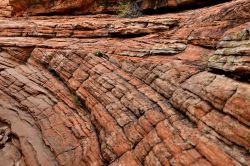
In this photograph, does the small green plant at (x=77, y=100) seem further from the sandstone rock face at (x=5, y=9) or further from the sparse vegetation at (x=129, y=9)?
the sandstone rock face at (x=5, y=9)

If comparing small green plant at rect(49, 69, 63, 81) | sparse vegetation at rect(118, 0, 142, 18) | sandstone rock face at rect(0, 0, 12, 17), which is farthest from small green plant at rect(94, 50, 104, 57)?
sandstone rock face at rect(0, 0, 12, 17)

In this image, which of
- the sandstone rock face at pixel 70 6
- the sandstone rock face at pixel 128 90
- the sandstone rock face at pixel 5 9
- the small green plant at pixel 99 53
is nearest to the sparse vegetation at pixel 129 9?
the sandstone rock face at pixel 70 6

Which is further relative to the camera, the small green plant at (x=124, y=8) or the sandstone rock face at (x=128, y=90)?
the small green plant at (x=124, y=8)

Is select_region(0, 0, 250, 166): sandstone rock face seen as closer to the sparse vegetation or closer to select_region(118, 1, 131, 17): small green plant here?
select_region(118, 1, 131, 17): small green plant

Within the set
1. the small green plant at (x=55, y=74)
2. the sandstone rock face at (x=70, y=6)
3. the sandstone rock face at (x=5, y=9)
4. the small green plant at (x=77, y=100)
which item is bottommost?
the small green plant at (x=77, y=100)

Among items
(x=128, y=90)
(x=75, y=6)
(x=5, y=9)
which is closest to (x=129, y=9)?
(x=75, y=6)

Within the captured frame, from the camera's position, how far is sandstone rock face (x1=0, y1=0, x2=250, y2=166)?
8398 millimetres

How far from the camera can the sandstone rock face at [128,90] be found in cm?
840

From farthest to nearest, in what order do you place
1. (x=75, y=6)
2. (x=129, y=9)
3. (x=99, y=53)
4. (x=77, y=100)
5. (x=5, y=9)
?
(x=5, y=9) < (x=75, y=6) < (x=129, y=9) < (x=99, y=53) < (x=77, y=100)

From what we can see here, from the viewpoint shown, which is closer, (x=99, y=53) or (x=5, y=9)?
(x=99, y=53)

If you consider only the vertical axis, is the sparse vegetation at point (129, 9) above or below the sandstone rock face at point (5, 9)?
above

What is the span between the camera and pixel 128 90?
1150cm

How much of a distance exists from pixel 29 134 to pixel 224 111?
28.4ft

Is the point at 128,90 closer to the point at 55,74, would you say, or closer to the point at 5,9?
the point at 55,74
